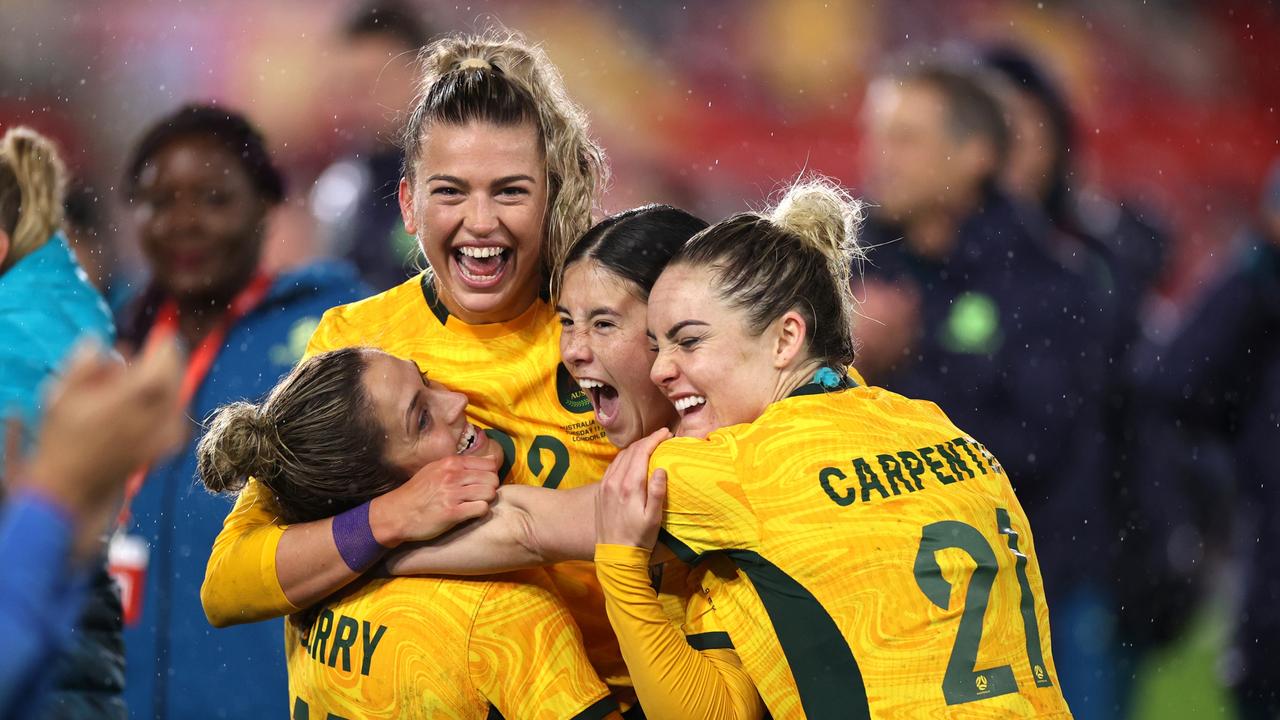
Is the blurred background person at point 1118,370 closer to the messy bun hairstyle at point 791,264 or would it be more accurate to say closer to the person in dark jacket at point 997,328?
the person in dark jacket at point 997,328

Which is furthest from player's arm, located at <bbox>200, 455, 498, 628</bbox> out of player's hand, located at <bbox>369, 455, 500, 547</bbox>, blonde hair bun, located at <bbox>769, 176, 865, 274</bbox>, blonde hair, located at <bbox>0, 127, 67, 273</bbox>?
blonde hair, located at <bbox>0, 127, 67, 273</bbox>

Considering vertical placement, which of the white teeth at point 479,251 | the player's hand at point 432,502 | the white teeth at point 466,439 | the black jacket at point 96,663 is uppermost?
the white teeth at point 479,251

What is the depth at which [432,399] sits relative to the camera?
279 cm

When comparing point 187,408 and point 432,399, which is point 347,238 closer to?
point 187,408

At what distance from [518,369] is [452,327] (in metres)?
0.20

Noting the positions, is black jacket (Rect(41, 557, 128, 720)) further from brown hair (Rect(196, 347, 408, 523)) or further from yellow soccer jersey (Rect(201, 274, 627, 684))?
brown hair (Rect(196, 347, 408, 523))

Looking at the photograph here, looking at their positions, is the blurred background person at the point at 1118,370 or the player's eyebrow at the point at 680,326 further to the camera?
the blurred background person at the point at 1118,370

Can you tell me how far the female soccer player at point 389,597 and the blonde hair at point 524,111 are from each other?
49 cm

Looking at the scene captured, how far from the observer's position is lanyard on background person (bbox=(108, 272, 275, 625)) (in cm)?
583

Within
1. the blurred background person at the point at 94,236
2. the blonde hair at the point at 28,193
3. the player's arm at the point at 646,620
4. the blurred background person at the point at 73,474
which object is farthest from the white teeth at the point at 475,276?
the blurred background person at the point at 94,236

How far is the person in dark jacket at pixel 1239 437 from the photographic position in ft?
19.4

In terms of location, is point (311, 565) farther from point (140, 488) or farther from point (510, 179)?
point (140, 488)

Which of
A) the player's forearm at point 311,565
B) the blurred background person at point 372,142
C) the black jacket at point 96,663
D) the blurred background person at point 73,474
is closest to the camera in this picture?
the blurred background person at point 73,474

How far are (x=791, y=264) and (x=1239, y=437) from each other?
415 cm
